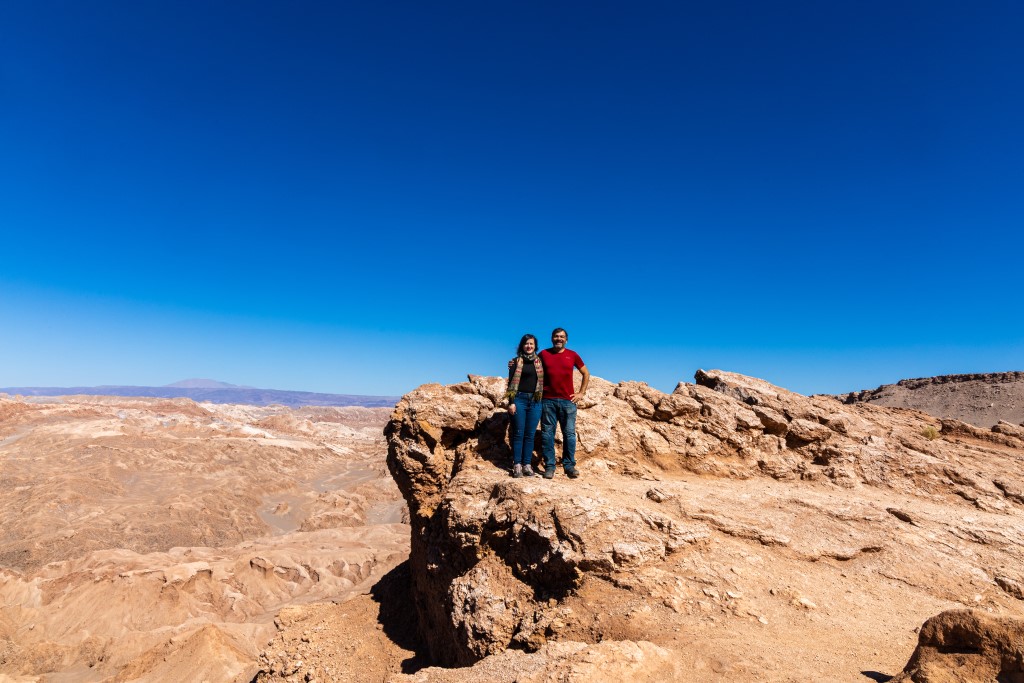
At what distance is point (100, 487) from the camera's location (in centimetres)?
3828

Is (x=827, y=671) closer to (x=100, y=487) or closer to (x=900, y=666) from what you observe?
(x=900, y=666)

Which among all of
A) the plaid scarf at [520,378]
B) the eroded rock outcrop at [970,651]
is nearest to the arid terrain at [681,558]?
the eroded rock outcrop at [970,651]

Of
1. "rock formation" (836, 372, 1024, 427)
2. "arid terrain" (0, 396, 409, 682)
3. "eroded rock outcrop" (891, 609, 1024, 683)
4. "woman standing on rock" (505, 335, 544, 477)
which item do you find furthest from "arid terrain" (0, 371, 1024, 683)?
"rock formation" (836, 372, 1024, 427)

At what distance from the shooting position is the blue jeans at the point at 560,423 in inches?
295

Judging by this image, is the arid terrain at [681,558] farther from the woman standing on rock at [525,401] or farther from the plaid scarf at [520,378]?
the plaid scarf at [520,378]

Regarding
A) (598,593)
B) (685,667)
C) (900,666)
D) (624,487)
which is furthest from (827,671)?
(624,487)

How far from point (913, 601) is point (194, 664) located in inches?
677

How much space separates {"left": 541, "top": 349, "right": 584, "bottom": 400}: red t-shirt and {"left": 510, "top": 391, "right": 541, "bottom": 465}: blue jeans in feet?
0.95

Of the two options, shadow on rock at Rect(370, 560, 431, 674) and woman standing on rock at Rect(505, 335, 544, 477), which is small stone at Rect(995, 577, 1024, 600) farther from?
shadow on rock at Rect(370, 560, 431, 674)

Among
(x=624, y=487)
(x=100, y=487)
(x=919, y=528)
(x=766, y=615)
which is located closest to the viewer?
(x=766, y=615)

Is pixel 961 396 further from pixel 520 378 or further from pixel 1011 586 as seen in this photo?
pixel 520 378

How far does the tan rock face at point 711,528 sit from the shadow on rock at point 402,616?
1.66 feet

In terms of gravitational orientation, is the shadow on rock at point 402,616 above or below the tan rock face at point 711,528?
below

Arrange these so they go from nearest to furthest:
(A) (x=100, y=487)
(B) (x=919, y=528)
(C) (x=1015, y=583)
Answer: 1. (C) (x=1015, y=583)
2. (B) (x=919, y=528)
3. (A) (x=100, y=487)
